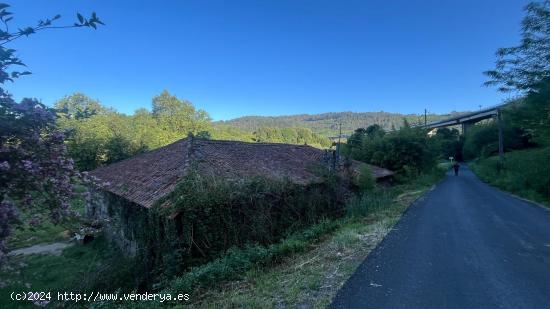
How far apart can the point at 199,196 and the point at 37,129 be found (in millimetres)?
6115

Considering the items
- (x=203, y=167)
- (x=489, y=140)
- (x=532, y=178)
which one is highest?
(x=489, y=140)

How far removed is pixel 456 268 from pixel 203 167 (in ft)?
27.9

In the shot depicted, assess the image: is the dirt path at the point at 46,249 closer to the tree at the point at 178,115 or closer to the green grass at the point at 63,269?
the green grass at the point at 63,269

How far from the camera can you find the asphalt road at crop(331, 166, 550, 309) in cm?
432

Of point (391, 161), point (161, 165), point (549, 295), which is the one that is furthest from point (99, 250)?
point (391, 161)

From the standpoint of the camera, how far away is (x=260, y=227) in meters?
9.95

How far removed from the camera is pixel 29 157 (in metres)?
2.59

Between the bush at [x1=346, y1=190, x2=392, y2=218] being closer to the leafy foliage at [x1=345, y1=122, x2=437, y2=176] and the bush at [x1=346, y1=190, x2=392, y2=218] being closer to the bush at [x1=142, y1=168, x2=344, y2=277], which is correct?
the bush at [x1=142, y1=168, x2=344, y2=277]

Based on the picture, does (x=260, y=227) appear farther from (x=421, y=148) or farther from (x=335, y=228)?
(x=421, y=148)

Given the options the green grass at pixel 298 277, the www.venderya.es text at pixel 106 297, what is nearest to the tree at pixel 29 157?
the www.venderya.es text at pixel 106 297

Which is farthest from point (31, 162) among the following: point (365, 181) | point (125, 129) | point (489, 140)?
point (489, 140)

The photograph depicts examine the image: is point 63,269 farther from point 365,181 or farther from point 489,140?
point 489,140

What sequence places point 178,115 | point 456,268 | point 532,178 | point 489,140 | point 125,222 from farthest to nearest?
point 178,115 → point 489,140 → point 532,178 → point 125,222 → point 456,268

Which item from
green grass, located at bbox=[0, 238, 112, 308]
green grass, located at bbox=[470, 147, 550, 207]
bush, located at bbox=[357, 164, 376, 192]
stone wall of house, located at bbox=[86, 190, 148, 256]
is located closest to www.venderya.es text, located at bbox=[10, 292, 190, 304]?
green grass, located at bbox=[0, 238, 112, 308]
